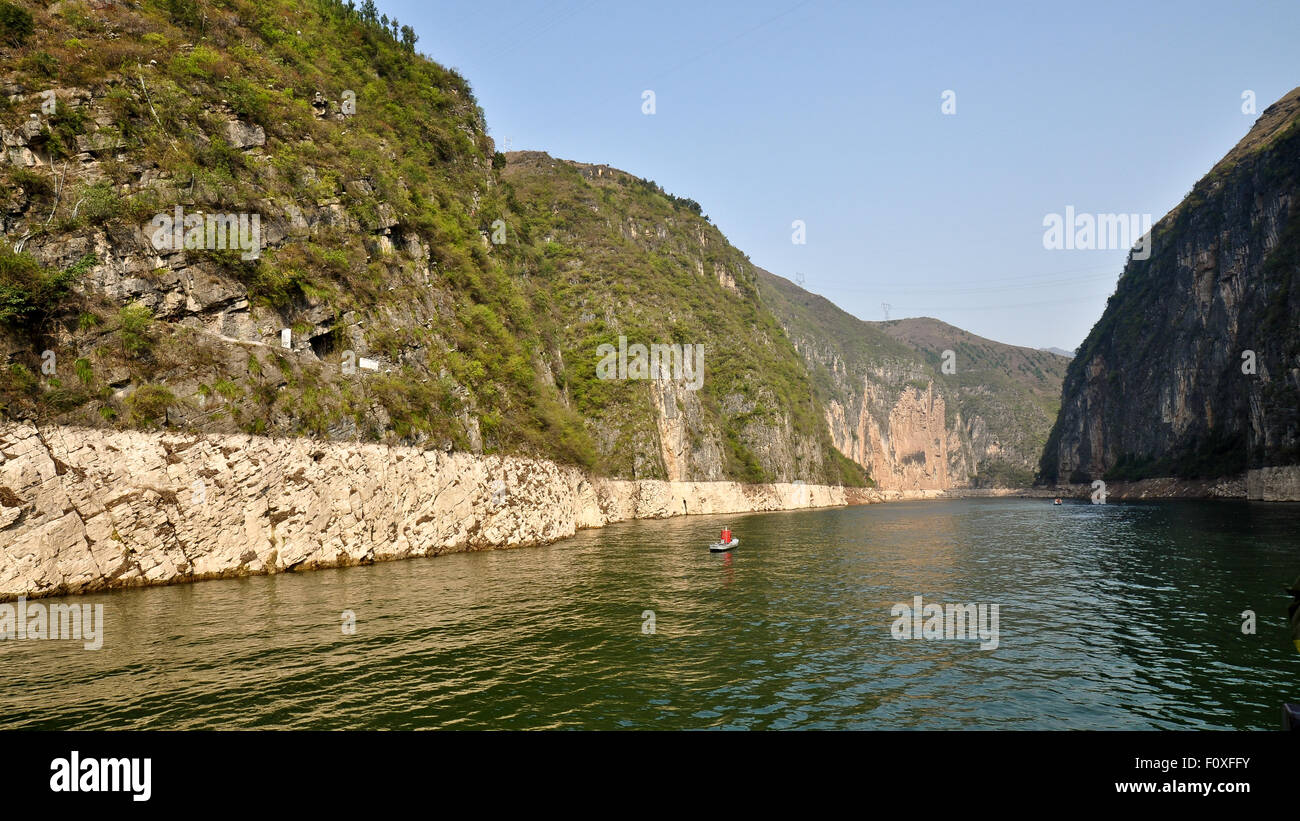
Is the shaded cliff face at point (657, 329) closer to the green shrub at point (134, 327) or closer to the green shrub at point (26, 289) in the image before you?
the green shrub at point (134, 327)

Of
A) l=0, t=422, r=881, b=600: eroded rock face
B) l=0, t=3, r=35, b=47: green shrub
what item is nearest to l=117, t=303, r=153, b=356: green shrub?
l=0, t=422, r=881, b=600: eroded rock face

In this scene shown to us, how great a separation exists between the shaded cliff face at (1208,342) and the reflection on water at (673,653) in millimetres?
71820

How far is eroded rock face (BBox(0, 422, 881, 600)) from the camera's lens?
29359mm

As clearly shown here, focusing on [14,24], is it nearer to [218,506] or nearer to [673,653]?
[218,506]

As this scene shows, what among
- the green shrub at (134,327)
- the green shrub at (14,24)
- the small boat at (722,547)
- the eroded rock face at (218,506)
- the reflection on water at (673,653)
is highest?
the green shrub at (14,24)

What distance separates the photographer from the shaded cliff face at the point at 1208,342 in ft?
302

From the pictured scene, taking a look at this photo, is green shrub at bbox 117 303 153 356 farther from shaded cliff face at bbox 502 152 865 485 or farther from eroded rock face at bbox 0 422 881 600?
shaded cliff face at bbox 502 152 865 485

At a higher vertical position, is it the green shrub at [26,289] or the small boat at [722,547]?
the green shrub at [26,289]

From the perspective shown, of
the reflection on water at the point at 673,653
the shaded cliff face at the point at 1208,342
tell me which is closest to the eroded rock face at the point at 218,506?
the reflection on water at the point at 673,653

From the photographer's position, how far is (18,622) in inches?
980

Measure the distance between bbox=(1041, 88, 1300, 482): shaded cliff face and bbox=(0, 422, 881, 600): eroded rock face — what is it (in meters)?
97.6

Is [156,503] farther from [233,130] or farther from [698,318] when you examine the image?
Answer: [698,318]
